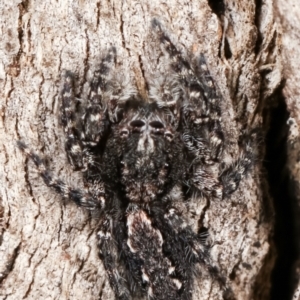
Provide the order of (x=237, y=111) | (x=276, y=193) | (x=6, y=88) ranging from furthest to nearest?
(x=276, y=193) → (x=237, y=111) → (x=6, y=88)

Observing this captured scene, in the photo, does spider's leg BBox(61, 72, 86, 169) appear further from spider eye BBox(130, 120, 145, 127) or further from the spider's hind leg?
the spider's hind leg

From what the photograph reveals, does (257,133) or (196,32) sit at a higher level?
(196,32)

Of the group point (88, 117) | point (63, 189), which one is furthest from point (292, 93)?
point (63, 189)

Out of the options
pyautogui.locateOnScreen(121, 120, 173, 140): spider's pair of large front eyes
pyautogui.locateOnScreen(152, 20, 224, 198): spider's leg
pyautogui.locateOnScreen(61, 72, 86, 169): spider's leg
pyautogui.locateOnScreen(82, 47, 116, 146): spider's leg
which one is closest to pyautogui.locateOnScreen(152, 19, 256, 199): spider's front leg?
pyautogui.locateOnScreen(152, 20, 224, 198): spider's leg

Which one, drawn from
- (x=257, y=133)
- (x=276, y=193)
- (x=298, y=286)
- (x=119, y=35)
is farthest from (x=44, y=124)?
(x=298, y=286)

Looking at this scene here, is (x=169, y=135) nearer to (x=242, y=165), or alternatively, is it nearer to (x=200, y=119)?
(x=200, y=119)

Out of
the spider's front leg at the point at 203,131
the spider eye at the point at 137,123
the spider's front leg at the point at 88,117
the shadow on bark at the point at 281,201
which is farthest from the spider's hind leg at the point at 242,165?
the spider's front leg at the point at 88,117

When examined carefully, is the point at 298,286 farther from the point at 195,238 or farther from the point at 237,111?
the point at 237,111
